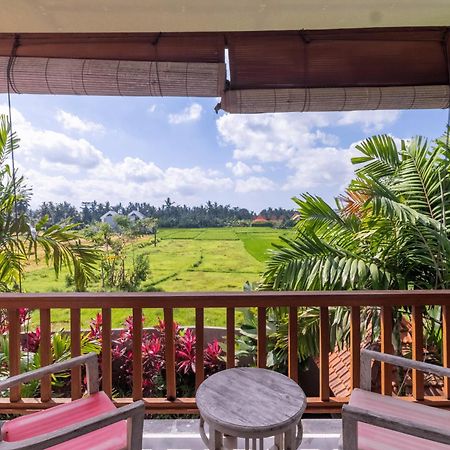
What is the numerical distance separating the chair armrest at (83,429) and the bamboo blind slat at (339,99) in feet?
6.47

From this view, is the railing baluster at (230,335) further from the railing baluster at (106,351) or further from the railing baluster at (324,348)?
the railing baluster at (106,351)

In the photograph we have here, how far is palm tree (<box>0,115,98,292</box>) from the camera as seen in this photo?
2879 millimetres

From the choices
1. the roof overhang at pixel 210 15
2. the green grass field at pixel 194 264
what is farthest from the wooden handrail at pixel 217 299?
the roof overhang at pixel 210 15

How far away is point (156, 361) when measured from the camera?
131 inches

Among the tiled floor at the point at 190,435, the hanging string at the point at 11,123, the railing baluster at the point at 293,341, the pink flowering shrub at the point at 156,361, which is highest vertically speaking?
the hanging string at the point at 11,123

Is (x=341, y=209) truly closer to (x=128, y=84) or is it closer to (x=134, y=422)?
(x=128, y=84)

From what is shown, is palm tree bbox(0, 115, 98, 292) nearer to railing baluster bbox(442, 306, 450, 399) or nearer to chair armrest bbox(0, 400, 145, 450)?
chair armrest bbox(0, 400, 145, 450)

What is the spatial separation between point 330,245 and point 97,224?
7.51 feet

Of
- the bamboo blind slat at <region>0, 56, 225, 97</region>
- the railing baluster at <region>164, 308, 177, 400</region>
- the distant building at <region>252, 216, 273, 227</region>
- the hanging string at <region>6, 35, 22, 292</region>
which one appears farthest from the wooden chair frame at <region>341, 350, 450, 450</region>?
the hanging string at <region>6, 35, 22, 292</region>

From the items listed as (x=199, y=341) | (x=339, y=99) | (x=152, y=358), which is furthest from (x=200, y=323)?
(x=339, y=99)

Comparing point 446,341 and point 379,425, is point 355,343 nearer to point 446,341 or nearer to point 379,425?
point 446,341

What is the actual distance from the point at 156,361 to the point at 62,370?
2062 millimetres

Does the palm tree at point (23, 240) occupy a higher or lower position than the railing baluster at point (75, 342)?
higher

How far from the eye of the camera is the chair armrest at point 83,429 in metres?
0.98
